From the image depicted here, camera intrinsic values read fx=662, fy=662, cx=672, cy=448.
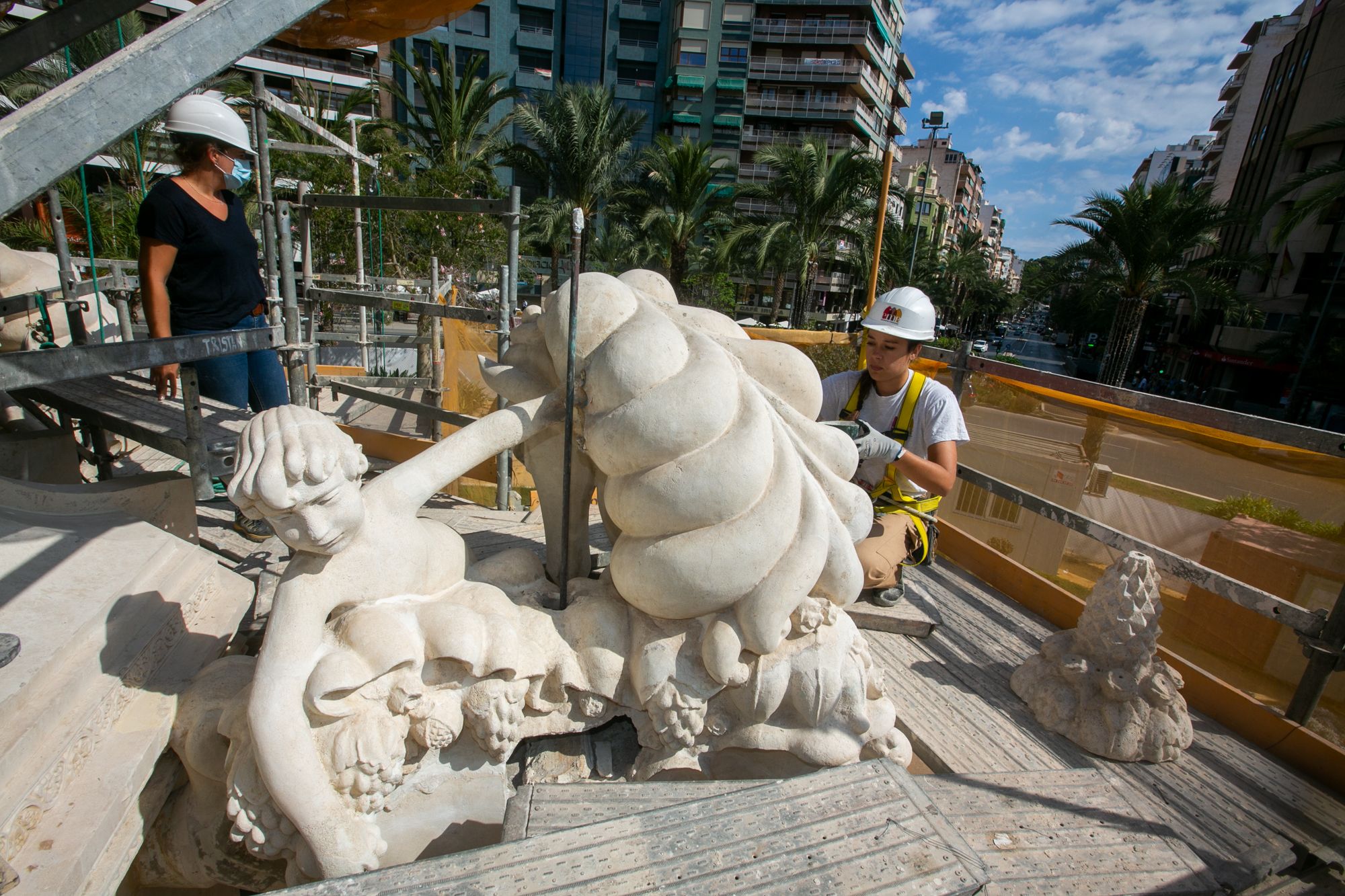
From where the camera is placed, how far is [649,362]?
6.40ft

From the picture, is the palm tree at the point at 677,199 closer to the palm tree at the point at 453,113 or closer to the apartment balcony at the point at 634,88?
the palm tree at the point at 453,113

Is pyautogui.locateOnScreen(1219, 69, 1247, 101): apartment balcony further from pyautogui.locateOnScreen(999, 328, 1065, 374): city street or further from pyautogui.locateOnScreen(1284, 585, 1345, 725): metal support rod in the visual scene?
pyautogui.locateOnScreen(1284, 585, 1345, 725): metal support rod

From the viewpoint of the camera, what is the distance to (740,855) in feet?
5.30

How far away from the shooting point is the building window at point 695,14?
33362mm

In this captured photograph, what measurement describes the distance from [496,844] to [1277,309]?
28.7 metres

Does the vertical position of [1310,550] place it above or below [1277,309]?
below

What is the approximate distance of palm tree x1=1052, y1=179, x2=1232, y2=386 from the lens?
49.0 ft

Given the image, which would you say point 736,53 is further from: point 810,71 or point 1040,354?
point 1040,354

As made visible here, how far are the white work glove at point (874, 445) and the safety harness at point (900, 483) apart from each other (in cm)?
55

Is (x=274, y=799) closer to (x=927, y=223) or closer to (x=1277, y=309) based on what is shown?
(x=1277, y=309)

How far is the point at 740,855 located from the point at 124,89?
7.27 ft

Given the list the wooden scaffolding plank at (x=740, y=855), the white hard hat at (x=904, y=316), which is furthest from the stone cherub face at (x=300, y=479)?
the white hard hat at (x=904, y=316)

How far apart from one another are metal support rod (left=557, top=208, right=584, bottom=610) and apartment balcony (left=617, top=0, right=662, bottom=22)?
3913 cm

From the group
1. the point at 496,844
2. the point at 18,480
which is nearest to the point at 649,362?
the point at 496,844
